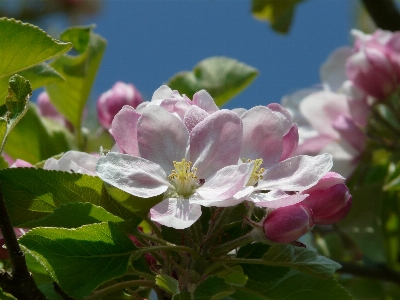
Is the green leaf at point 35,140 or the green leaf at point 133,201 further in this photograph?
the green leaf at point 35,140

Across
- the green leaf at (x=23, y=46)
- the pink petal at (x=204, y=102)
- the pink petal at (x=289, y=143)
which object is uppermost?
the green leaf at (x=23, y=46)

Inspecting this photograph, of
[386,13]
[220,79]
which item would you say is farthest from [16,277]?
[386,13]

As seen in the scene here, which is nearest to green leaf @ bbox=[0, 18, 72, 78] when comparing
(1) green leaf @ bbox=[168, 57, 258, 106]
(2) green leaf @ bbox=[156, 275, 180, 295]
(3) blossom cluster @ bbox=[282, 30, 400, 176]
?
(2) green leaf @ bbox=[156, 275, 180, 295]

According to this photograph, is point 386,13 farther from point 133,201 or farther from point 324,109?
point 133,201

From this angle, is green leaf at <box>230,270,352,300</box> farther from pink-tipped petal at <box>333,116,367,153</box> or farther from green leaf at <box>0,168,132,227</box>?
pink-tipped petal at <box>333,116,367,153</box>

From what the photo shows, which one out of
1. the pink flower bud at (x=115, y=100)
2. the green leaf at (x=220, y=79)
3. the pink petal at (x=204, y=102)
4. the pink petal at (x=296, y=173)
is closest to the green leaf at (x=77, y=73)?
the pink flower bud at (x=115, y=100)

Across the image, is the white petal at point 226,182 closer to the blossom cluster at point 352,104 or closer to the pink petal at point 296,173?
the pink petal at point 296,173

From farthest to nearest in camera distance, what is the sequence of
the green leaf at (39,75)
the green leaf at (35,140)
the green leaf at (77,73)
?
the green leaf at (35,140), the green leaf at (77,73), the green leaf at (39,75)

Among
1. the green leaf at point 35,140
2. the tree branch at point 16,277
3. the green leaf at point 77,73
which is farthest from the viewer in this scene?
the green leaf at point 35,140
